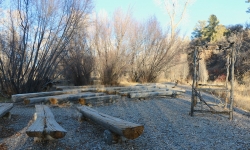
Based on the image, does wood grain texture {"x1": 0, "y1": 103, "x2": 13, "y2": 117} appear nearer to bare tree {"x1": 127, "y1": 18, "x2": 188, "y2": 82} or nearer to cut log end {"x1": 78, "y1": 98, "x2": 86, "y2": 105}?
cut log end {"x1": 78, "y1": 98, "x2": 86, "y2": 105}

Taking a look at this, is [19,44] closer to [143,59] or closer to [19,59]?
[19,59]

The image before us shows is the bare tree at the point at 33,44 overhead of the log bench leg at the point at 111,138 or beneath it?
overhead

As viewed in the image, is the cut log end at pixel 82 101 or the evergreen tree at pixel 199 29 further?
the evergreen tree at pixel 199 29

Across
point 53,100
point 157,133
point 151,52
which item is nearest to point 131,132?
point 157,133

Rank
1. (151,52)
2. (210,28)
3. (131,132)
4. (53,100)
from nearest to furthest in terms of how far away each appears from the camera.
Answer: (131,132) → (53,100) → (151,52) → (210,28)

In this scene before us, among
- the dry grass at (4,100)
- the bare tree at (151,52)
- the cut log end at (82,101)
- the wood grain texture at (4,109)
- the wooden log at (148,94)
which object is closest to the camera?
the wood grain texture at (4,109)

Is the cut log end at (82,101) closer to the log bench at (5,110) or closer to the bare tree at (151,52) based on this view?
the log bench at (5,110)

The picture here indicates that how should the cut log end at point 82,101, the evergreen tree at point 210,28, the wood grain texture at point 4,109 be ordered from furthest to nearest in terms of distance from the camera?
1. the evergreen tree at point 210,28
2. the cut log end at point 82,101
3. the wood grain texture at point 4,109

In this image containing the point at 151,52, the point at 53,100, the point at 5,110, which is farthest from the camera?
the point at 151,52

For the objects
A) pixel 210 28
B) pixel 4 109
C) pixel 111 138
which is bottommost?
pixel 111 138

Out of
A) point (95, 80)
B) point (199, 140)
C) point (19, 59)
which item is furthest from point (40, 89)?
point (199, 140)

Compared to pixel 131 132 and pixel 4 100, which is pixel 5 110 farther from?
pixel 4 100

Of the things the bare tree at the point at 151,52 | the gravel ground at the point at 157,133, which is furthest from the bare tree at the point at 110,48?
the gravel ground at the point at 157,133

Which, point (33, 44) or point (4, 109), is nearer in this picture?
point (4, 109)
